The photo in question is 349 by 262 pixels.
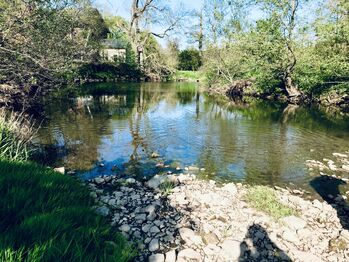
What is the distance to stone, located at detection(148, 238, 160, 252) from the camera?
188 inches

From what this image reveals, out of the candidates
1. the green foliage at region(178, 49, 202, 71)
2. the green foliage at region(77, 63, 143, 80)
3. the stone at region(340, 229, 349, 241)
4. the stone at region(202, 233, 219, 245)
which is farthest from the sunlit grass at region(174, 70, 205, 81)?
the stone at region(202, 233, 219, 245)

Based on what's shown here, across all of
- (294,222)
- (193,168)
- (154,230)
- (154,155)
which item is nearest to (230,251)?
(154,230)

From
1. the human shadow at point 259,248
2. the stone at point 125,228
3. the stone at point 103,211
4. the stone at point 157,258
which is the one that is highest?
the stone at point 103,211

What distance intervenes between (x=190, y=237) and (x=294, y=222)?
2.18 m

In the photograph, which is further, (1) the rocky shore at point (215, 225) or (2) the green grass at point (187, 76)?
(2) the green grass at point (187, 76)

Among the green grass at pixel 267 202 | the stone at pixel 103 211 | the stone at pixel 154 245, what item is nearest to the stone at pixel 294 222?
the green grass at pixel 267 202

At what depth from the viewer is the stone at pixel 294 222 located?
5.60 metres

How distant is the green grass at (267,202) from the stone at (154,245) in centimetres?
253

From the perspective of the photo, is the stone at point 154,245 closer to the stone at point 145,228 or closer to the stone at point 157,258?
the stone at point 157,258

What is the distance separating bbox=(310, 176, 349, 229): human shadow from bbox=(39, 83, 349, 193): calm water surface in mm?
334

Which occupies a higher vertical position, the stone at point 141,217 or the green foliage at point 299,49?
the green foliage at point 299,49

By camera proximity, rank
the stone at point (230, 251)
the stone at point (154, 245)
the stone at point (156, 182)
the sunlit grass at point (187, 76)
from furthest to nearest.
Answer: the sunlit grass at point (187, 76) < the stone at point (156, 182) < the stone at point (154, 245) < the stone at point (230, 251)

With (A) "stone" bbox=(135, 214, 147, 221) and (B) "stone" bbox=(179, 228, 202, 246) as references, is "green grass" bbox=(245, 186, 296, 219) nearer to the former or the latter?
(B) "stone" bbox=(179, 228, 202, 246)

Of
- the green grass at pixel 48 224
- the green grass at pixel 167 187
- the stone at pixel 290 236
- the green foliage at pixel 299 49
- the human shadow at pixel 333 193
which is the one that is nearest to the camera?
the green grass at pixel 48 224
